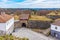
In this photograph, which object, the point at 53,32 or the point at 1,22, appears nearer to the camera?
the point at 1,22

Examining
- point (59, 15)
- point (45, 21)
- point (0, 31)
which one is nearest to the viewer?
point (0, 31)

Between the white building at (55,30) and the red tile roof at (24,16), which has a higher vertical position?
the red tile roof at (24,16)

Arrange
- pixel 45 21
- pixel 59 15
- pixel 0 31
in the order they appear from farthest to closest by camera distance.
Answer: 1. pixel 59 15
2. pixel 45 21
3. pixel 0 31

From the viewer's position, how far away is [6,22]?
5.96 meters

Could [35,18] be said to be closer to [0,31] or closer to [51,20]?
[51,20]

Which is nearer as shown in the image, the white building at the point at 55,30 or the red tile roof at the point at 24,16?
the white building at the point at 55,30

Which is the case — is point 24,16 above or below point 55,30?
above

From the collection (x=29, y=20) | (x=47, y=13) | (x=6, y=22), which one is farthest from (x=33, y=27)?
(x=6, y=22)

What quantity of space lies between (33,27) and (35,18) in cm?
47

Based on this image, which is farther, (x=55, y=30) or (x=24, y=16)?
(x=24, y=16)

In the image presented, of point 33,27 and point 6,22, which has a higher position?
point 6,22

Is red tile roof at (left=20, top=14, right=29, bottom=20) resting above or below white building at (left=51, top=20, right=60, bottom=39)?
above

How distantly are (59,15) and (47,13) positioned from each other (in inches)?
28.3

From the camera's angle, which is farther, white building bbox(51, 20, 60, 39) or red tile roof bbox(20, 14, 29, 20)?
red tile roof bbox(20, 14, 29, 20)
